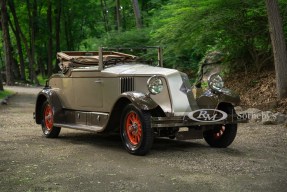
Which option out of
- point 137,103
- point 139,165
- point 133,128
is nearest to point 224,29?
point 133,128

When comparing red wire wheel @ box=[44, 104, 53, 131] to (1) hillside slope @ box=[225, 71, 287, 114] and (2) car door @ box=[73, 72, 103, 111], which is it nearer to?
(2) car door @ box=[73, 72, 103, 111]

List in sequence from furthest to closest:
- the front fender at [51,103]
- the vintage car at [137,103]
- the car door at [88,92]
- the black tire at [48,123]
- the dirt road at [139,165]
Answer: the black tire at [48,123], the front fender at [51,103], the car door at [88,92], the vintage car at [137,103], the dirt road at [139,165]

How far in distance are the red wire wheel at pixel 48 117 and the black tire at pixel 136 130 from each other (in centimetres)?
246

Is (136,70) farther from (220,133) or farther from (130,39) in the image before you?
(130,39)

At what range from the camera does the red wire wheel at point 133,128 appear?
718 cm

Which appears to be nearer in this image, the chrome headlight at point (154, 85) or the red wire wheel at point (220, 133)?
the chrome headlight at point (154, 85)

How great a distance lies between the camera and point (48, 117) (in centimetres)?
973

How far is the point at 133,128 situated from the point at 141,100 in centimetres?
54

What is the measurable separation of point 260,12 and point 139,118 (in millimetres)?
8037

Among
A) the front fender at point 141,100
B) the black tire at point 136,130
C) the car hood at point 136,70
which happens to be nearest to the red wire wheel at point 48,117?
the car hood at point 136,70

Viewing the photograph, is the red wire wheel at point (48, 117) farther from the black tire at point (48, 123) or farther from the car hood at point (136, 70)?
the car hood at point (136, 70)

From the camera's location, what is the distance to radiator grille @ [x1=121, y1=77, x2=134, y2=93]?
774 centimetres

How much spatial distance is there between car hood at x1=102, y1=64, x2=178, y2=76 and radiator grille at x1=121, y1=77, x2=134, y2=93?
4.3 inches

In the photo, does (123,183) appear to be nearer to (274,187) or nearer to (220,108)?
(274,187)
